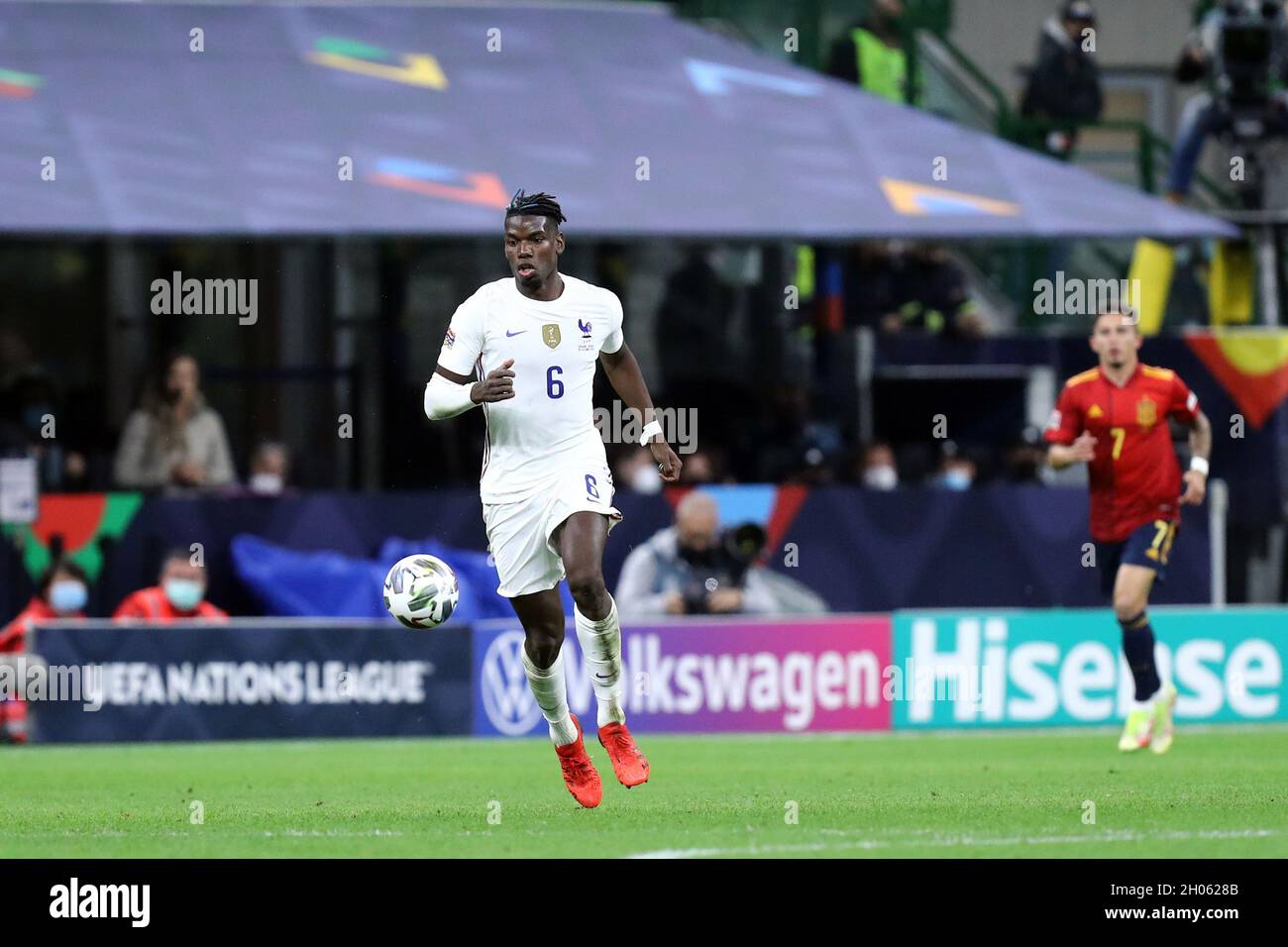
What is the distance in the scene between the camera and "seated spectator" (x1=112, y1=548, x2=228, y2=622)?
16453 mm

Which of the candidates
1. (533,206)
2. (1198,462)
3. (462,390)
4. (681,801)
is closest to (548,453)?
(462,390)

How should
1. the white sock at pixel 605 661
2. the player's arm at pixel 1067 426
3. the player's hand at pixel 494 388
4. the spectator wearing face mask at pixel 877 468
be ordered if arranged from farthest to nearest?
the spectator wearing face mask at pixel 877 468 < the player's arm at pixel 1067 426 < the white sock at pixel 605 661 < the player's hand at pixel 494 388

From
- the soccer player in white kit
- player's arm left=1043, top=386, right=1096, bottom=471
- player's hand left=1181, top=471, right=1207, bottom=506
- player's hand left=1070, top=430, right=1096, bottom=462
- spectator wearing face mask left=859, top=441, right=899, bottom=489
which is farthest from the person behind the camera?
spectator wearing face mask left=859, top=441, right=899, bottom=489

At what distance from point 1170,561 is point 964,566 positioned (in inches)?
59.5

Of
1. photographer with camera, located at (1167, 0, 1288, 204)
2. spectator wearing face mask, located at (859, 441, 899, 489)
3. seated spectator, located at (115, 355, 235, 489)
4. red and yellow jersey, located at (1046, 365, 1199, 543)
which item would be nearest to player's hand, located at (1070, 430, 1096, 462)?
red and yellow jersey, located at (1046, 365, 1199, 543)

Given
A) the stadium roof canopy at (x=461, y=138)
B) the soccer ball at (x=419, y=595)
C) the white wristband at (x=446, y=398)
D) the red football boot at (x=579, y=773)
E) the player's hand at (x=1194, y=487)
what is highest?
the stadium roof canopy at (x=461, y=138)

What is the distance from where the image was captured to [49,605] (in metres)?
16.7

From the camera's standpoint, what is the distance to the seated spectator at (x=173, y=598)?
54.0 feet

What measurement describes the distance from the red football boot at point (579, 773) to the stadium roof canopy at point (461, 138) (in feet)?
27.7

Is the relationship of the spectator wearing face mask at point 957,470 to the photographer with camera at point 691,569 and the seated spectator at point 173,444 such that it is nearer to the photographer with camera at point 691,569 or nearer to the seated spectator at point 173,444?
the photographer with camera at point 691,569

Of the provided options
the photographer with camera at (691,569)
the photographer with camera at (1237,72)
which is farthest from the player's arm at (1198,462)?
the photographer with camera at (1237,72)

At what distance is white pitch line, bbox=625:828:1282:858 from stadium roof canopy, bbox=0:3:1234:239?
9954mm

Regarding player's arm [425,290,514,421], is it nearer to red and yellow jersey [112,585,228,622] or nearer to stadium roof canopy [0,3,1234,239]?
red and yellow jersey [112,585,228,622]

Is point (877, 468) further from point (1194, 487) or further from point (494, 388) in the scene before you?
point (494, 388)
